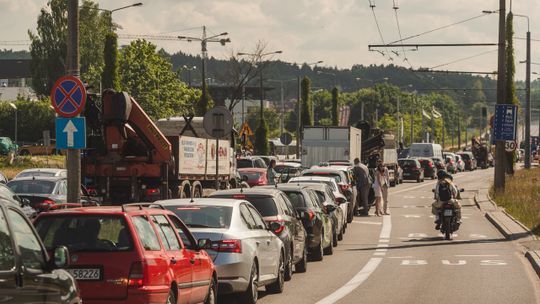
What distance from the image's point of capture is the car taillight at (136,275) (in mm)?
12461

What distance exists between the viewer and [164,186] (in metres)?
35.1

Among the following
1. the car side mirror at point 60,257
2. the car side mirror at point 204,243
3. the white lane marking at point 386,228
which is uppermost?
the car side mirror at point 60,257

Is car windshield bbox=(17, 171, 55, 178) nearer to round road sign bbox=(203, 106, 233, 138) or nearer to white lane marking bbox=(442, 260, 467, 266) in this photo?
round road sign bbox=(203, 106, 233, 138)

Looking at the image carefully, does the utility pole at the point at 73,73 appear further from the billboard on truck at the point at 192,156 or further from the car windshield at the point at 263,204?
the billboard on truck at the point at 192,156

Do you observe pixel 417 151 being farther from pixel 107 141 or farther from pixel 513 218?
pixel 107 141

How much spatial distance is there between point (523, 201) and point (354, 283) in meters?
Result: 26.3

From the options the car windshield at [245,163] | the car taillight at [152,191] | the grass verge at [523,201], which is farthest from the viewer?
the car windshield at [245,163]

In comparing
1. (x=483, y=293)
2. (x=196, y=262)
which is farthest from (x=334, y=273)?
(x=196, y=262)

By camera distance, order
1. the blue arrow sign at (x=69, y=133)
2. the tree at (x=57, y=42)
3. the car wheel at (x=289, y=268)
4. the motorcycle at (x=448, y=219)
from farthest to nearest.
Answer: the tree at (x=57, y=42)
the motorcycle at (x=448, y=219)
the car wheel at (x=289, y=268)
the blue arrow sign at (x=69, y=133)

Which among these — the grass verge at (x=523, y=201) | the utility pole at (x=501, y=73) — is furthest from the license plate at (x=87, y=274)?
the utility pole at (x=501, y=73)

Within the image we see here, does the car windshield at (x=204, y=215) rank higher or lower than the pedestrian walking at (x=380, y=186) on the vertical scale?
higher

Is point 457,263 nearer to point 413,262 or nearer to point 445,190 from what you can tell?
point 413,262

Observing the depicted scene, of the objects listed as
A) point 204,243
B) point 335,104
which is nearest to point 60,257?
point 204,243

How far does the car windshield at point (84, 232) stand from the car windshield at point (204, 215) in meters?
3.95
